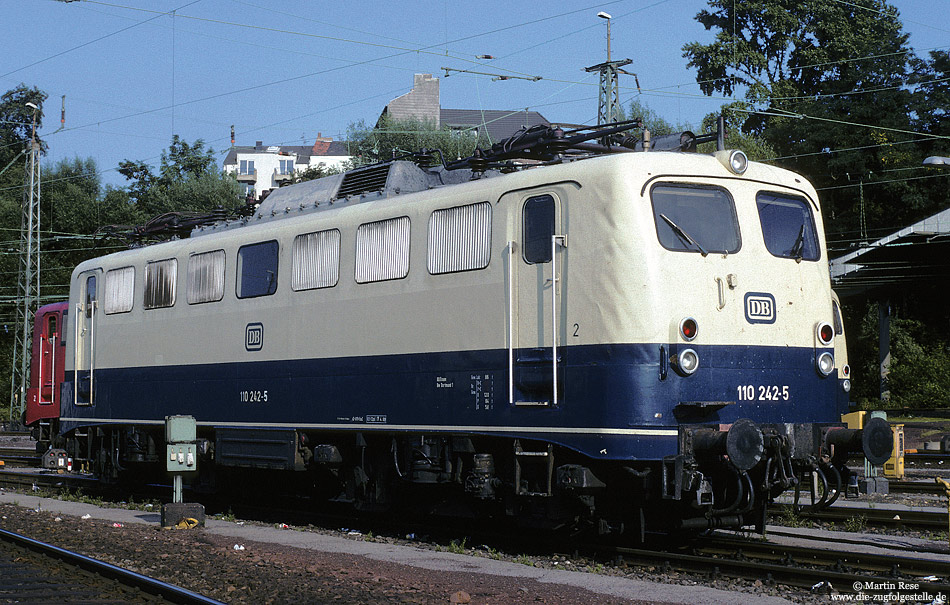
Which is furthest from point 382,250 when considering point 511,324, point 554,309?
point 554,309

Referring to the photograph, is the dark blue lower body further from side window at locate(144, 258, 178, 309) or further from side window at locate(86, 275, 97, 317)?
side window at locate(86, 275, 97, 317)

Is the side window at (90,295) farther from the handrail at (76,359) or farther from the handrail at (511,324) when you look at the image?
the handrail at (511,324)

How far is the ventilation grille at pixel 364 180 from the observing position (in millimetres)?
13562

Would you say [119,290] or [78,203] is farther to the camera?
[78,203]

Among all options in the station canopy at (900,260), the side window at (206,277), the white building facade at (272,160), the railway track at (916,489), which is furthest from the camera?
the white building facade at (272,160)

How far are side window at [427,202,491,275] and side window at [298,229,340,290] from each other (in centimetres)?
173

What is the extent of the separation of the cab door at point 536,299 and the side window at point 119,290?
8240 mm

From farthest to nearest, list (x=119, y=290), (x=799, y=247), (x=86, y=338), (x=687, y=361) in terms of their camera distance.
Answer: (x=86, y=338) → (x=119, y=290) → (x=799, y=247) → (x=687, y=361)

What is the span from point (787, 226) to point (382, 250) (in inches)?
176

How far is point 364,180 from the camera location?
1388 centimetres

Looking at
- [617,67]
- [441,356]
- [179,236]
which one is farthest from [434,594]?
[617,67]

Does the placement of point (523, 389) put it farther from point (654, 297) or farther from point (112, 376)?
point (112, 376)

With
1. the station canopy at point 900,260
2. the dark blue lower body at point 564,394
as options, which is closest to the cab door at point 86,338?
the dark blue lower body at point 564,394

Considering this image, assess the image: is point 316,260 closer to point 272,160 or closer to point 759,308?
point 759,308
